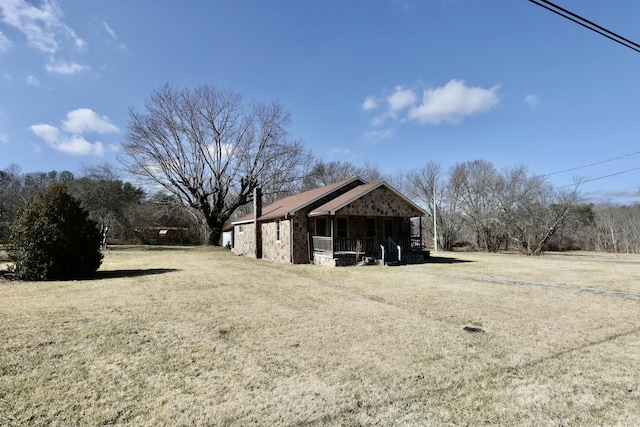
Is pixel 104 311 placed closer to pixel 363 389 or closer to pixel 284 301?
pixel 284 301

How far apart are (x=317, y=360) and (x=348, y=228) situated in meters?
14.8

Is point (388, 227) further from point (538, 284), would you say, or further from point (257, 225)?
point (538, 284)

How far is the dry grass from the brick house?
8600 millimetres

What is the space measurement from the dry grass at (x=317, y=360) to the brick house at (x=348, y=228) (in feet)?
28.2

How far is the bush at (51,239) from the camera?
11352 mm

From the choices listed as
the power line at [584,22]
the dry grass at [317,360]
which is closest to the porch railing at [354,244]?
the dry grass at [317,360]

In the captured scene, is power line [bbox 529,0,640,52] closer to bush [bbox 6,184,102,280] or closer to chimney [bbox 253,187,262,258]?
bush [bbox 6,184,102,280]

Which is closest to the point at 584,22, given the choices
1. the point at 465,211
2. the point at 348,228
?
the point at 348,228

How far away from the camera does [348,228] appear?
19156 mm

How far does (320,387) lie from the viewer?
12.2 feet

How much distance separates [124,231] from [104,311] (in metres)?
34.8

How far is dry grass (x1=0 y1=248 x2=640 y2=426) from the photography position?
10.6 feet

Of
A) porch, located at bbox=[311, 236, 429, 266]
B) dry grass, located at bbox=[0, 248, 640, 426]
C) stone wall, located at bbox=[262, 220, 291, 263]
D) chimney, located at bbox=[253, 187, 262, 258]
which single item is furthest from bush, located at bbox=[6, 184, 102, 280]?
chimney, located at bbox=[253, 187, 262, 258]

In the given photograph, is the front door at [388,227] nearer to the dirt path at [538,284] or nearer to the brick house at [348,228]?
the brick house at [348,228]
